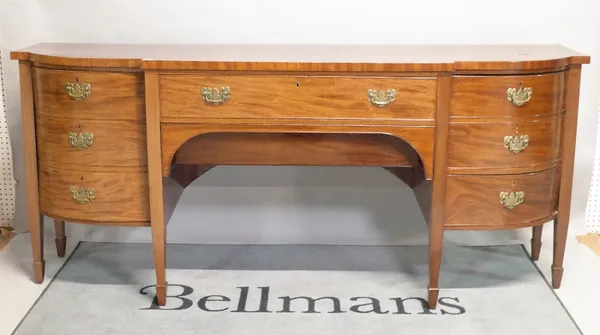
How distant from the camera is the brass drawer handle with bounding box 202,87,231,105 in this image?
2.58 m

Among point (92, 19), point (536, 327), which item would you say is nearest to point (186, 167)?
point (92, 19)

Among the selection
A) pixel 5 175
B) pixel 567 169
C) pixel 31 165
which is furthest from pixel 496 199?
pixel 5 175

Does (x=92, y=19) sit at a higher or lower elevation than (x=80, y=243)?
Result: higher

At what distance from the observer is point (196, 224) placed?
11.0 feet

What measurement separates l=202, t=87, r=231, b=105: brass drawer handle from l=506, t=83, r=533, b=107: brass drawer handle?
92 cm

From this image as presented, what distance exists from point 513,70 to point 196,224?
1.47 meters

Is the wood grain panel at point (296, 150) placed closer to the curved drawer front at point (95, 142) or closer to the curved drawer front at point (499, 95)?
the curved drawer front at point (95, 142)

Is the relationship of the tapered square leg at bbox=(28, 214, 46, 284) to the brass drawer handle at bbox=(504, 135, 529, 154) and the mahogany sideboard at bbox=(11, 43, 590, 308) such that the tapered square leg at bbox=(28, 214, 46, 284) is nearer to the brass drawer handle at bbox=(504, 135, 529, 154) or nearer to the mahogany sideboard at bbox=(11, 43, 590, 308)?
the mahogany sideboard at bbox=(11, 43, 590, 308)

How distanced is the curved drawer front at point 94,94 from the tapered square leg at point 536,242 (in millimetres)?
1609

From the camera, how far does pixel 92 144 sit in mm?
2703

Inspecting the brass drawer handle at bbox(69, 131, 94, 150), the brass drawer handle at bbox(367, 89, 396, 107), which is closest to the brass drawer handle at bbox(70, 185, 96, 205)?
the brass drawer handle at bbox(69, 131, 94, 150)

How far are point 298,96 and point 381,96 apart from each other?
268mm

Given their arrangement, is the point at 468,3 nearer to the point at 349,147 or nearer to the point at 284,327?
the point at 349,147

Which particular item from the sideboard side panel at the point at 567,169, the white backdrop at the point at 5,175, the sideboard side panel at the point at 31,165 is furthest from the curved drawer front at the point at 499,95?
the white backdrop at the point at 5,175
